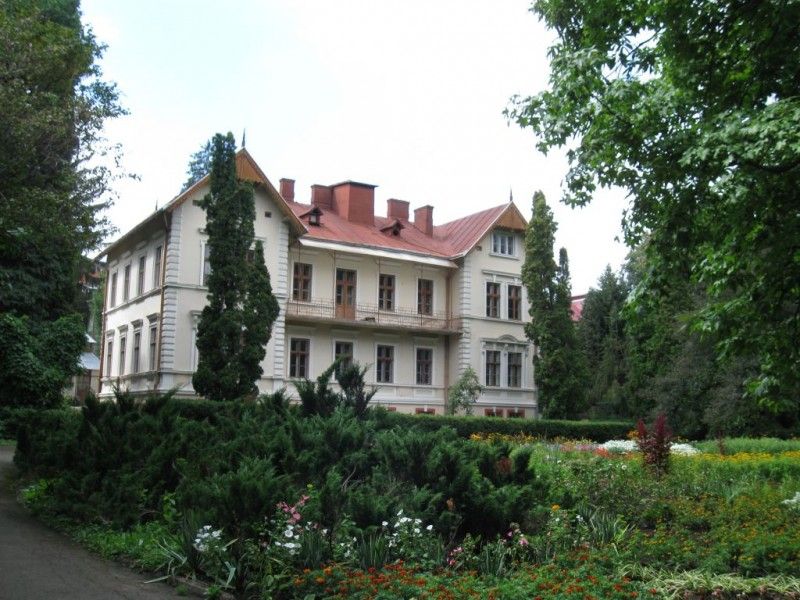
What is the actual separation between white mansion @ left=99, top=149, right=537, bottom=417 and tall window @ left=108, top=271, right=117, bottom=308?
10cm

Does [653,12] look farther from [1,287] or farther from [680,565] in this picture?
[1,287]

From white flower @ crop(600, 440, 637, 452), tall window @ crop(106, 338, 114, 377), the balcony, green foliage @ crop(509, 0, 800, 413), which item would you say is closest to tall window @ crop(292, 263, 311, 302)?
the balcony

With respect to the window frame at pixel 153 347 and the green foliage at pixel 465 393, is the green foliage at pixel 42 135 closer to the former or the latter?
the window frame at pixel 153 347

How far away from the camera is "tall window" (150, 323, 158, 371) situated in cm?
3668

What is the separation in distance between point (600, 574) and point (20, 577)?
18.5ft

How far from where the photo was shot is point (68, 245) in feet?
62.4

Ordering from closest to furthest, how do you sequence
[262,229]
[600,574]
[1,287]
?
[600,574]
[1,287]
[262,229]

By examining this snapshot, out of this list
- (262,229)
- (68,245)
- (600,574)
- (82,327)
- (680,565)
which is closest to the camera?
(600,574)

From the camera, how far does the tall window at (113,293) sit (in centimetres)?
4412

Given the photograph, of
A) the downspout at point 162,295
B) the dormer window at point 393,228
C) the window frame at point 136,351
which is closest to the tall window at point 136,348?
the window frame at point 136,351

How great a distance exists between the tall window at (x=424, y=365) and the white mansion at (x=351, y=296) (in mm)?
59

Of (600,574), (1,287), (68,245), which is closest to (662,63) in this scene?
(600,574)

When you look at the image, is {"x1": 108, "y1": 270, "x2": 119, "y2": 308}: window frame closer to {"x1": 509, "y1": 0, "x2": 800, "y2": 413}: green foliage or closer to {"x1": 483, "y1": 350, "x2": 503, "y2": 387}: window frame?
{"x1": 483, "y1": 350, "x2": 503, "y2": 387}: window frame

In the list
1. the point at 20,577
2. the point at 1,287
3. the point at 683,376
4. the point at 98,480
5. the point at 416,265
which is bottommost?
the point at 20,577
